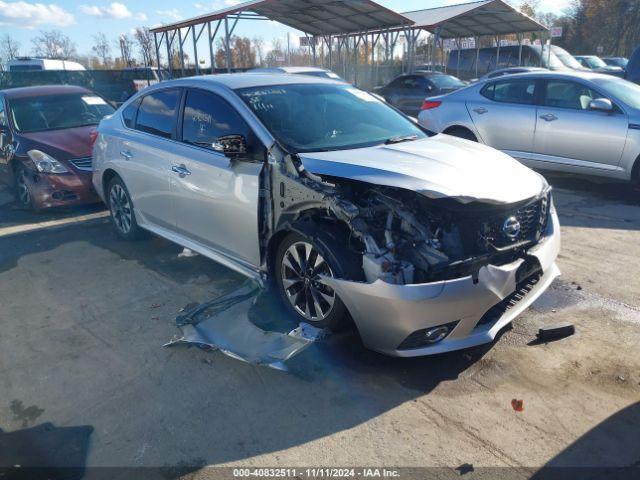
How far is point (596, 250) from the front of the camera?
5.29 m

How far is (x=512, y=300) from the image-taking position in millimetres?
3395

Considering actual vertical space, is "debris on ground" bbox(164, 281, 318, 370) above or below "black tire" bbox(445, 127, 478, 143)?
below

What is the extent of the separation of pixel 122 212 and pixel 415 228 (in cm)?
387

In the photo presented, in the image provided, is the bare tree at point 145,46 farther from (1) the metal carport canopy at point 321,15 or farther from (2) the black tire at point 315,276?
(2) the black tire at point 315,276

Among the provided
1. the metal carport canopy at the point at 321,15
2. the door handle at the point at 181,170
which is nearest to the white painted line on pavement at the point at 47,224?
the door handle at the point at 181,170

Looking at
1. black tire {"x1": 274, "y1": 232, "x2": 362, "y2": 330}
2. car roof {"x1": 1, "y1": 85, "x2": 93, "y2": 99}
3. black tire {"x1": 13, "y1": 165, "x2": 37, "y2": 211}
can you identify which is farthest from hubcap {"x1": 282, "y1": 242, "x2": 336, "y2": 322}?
car roof {"x1": 1, "y1": 85, "x2": 93, "y2": 99}

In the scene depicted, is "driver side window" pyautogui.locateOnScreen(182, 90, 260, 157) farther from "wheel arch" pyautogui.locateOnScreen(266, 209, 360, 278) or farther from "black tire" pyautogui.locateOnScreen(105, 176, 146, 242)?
"black tire" pyautogui.locateOnScreen(105, 176, 146, 242)

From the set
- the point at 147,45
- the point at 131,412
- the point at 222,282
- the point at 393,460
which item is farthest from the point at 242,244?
the point at 147,45

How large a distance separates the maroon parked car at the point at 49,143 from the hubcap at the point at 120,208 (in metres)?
0.89

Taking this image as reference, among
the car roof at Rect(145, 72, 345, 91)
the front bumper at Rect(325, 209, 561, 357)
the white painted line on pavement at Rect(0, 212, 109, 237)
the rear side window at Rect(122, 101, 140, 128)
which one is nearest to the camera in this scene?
the front bumper at Rect(325, 209, 561, 357)

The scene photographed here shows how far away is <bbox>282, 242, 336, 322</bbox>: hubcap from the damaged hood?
56 centimetres

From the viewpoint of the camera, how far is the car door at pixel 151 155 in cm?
483

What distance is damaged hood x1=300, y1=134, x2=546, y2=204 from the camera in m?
3.21

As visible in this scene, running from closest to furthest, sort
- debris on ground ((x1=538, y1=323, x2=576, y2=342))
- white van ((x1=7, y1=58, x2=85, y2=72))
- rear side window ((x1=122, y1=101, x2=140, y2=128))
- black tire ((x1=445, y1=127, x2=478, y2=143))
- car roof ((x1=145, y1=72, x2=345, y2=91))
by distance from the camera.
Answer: debris on ground ((x1=538, y1=323, x2=576, y2=342))
car roof ((x1=145, y1=72, x2=345, y2=91))
rear side window ((x1=122, y1=101, x2=140, y2=128))
black tire ((x1=445, y1=127, x2=478, y2=143))
white van ((x1=7, y1=58, x2=85, y2=72))
